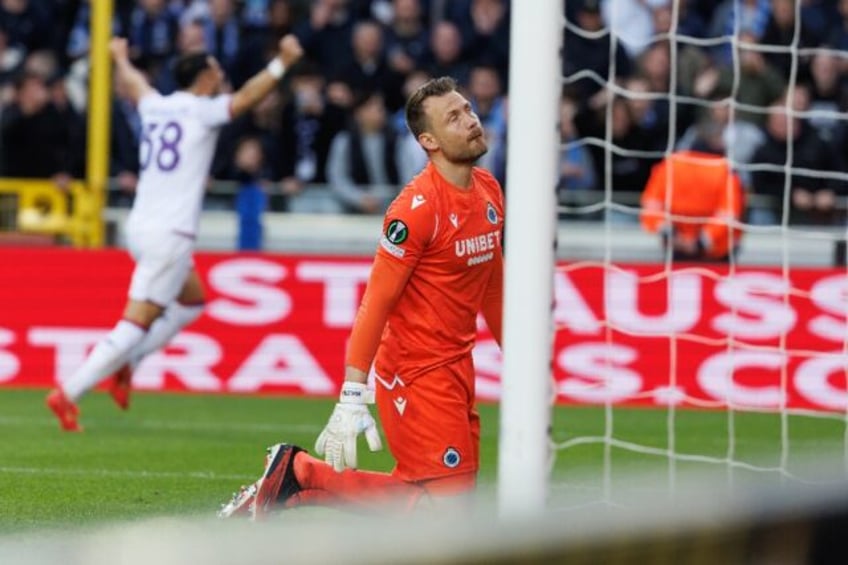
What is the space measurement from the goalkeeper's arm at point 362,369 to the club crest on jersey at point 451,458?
0.23 meters

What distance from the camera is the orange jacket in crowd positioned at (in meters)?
12.8

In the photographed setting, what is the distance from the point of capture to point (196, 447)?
9914mm

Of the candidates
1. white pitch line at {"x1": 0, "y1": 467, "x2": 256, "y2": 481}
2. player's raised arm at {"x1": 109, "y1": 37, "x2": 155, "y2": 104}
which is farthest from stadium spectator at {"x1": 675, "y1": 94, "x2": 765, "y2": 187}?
white pitch line at {"x1": 0, "y1": 467, "x2": 256, "y2": 481}

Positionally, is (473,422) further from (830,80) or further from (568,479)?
(830,80)

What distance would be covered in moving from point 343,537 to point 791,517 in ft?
1.36

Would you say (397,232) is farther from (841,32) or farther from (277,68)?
(841,32)

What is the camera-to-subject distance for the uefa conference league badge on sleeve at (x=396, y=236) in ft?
18.9

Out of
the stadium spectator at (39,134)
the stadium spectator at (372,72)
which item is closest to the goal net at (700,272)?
the stadium spectator at (372,72)

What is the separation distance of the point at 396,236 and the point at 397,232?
13 mm

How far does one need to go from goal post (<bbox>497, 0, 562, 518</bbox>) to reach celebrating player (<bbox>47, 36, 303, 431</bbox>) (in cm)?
533

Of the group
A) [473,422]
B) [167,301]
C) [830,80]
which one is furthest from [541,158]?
[830,80]

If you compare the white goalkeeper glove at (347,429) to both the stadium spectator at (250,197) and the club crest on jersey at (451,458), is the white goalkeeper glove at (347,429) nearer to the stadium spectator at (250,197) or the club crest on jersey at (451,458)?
the club crest on jersey at (451,458)

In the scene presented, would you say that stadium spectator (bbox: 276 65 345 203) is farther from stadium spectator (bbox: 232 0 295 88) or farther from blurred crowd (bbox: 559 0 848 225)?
blurred crowd (bbox: 559 0 848 225)

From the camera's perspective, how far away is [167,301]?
10648 millimetres
